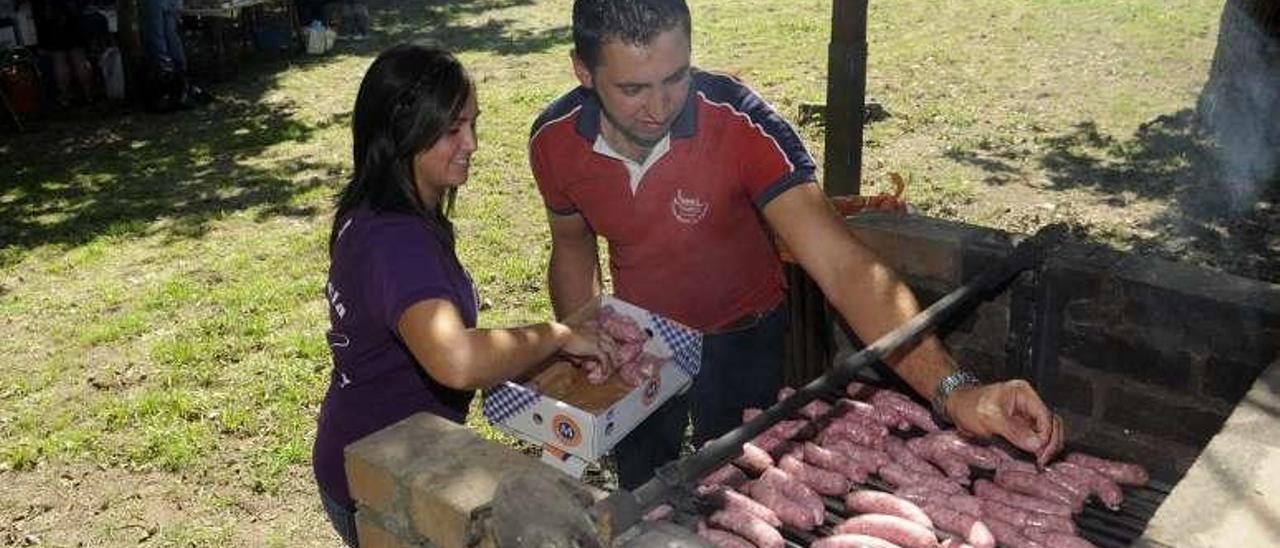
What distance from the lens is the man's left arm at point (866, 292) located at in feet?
10.2

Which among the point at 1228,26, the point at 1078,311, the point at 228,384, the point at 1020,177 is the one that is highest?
the point at 1228,26

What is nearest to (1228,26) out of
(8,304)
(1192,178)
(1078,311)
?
(1192,178)

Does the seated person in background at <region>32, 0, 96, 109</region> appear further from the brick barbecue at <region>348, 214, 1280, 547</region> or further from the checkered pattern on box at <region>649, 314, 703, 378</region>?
the checkered pattern on box at <region>649, 314, 703, 378</region>

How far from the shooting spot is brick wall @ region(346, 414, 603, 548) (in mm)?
2441

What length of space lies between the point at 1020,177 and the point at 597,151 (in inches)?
267

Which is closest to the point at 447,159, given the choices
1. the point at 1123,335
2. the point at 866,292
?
the point at 866,292

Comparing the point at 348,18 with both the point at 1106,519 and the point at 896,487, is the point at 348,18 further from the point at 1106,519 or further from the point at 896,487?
the point at 1106,519

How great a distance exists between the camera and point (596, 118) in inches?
161

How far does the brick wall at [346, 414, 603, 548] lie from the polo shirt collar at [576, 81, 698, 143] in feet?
5.11

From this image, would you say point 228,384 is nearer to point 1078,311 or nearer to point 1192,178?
point 1078,311

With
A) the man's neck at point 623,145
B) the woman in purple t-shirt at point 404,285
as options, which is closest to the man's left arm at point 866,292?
the man's neck at point 623,145

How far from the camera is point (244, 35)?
1802cm

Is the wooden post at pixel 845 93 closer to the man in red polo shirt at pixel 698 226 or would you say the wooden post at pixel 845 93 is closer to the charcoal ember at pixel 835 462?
the man in red polo shirt at pixel 698 226

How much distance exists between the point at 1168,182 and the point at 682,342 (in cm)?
723
